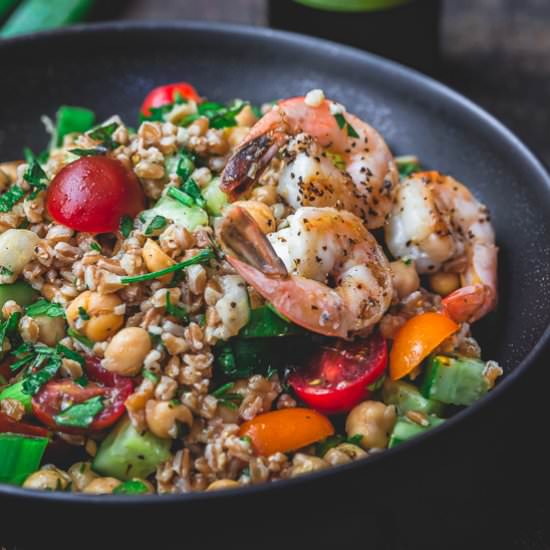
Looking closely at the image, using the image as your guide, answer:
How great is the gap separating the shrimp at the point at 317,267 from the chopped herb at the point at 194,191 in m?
0.41

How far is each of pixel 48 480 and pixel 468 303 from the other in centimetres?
178

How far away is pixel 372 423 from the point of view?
3.33 metres

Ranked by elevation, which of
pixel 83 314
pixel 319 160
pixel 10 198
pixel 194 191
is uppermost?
pixel 319 160

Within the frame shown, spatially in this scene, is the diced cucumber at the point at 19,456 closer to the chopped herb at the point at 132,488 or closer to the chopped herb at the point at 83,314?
the chopped herb at the point at 132,488

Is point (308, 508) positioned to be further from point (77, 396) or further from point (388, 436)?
point (77, 396)

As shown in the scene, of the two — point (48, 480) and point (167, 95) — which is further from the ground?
point (167, 95)

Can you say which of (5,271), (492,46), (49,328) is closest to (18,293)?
(5,271)

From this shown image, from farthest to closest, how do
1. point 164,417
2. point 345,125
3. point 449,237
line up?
point 345,125, point 449,237, point 164,417

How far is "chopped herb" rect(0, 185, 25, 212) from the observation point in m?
3.72

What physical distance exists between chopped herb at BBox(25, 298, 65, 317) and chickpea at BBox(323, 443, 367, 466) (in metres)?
1.13

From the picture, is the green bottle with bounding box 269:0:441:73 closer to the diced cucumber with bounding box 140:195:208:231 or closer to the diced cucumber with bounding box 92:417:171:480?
A: the diced cucumber with bounding box 140:195:208:231

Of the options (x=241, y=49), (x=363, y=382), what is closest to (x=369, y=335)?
(x=363, y=382)

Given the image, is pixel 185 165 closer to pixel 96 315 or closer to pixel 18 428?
pixel 96 315

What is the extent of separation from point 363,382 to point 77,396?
3.40ft
